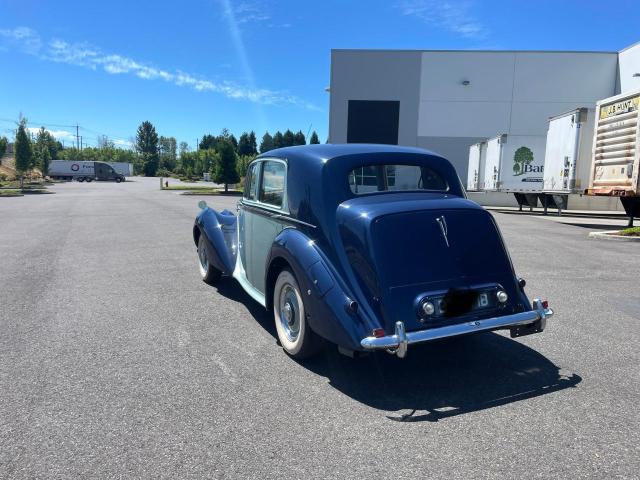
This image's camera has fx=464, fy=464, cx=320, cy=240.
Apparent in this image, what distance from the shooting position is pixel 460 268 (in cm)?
345

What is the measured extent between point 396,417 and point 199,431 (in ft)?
4.04

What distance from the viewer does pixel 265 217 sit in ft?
14.9

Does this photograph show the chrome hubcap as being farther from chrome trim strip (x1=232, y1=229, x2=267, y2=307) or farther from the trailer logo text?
the trailer logo text

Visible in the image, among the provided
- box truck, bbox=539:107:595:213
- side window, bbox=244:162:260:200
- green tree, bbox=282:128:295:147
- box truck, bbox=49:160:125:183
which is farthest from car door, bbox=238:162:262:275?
green tree, bbox=282:128:295:147

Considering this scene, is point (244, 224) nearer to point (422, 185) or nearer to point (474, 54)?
point (422, 185)

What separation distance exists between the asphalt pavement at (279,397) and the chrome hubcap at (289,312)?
242 mm

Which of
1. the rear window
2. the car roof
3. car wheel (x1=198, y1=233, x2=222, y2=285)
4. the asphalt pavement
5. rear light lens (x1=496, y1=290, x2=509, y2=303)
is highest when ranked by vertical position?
the car roof

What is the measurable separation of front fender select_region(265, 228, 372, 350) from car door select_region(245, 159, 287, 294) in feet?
1.45

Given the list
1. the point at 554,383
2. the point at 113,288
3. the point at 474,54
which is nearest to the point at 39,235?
the point at 113,288

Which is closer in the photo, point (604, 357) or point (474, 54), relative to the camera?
point (604, 357)

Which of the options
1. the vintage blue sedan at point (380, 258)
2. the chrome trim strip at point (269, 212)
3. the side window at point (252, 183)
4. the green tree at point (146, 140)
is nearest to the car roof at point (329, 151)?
the vintage blue sedan at point (380, 258)

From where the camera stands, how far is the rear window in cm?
394

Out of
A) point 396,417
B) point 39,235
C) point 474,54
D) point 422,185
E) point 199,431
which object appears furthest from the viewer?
point 474,54

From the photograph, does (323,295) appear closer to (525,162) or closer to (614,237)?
(614,237)
